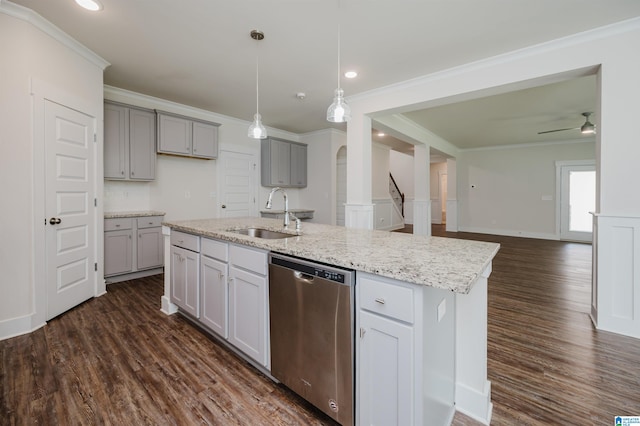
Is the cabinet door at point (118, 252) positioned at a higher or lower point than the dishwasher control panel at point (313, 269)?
lower

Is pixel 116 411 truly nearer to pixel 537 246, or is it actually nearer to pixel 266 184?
pixel 266 184

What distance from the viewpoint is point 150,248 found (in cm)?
399

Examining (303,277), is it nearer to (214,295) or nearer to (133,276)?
(214,295)

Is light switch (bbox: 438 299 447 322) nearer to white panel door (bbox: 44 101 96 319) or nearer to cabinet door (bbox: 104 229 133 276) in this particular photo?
white panel door (bbox: 44 101 96 319)

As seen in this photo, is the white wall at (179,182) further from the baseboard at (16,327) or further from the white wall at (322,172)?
the baseboard at (16,327)

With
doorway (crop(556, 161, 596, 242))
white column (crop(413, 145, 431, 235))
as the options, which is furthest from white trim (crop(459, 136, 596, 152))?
white column (crop(413, 145, 431, 235))

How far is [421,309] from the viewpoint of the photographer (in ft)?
3.51

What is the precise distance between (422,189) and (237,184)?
4091 millimetres

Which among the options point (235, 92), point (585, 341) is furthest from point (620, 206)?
point (235, 92)

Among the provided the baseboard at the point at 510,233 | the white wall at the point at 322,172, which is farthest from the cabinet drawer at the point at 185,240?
the baseboard at the point at 510,233

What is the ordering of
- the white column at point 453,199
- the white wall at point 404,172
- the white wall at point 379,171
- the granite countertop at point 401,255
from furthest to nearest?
the white wall at point 404,172 → the white column at point 453,199 → the white wall at point 379,171 → the granite countertop at point 401,255

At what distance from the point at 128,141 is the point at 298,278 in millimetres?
3701

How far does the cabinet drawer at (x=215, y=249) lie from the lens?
206 cm

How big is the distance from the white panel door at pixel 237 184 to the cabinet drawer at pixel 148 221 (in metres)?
1.31
